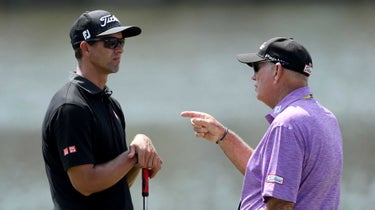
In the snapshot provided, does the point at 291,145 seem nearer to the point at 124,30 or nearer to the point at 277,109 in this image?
the point at 277,109

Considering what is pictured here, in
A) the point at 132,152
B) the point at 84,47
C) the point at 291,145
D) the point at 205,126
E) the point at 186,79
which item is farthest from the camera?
the point at 186,79

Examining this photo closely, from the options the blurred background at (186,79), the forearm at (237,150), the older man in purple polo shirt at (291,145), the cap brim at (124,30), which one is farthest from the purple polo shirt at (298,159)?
the blurred background at (186,79)

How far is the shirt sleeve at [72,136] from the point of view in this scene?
8.78ft

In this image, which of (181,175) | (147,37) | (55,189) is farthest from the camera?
(147,37)

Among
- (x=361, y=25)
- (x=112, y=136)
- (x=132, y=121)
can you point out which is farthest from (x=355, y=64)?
(x=112, y=136)

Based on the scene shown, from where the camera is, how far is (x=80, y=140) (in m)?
2.69

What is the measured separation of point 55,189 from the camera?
111 inches

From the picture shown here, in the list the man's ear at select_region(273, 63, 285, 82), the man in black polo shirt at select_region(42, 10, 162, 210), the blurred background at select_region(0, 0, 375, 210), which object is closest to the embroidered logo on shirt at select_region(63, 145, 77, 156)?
Result: the man in black polo shirt at select_region(42, 10, 162, 210)

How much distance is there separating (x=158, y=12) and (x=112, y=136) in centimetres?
437

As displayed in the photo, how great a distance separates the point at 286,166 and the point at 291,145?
0.07m

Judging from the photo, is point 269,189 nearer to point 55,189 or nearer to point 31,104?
point 55,189

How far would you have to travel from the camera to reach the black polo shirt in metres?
2.69

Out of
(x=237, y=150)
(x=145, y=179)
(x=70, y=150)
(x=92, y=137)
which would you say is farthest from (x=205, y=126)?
(x=70, y=150)

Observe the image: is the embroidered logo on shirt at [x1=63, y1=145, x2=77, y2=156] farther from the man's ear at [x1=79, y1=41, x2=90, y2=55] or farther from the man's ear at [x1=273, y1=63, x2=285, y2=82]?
the man's ear at [x1=273, y1=63, x2=285, y2=82]
